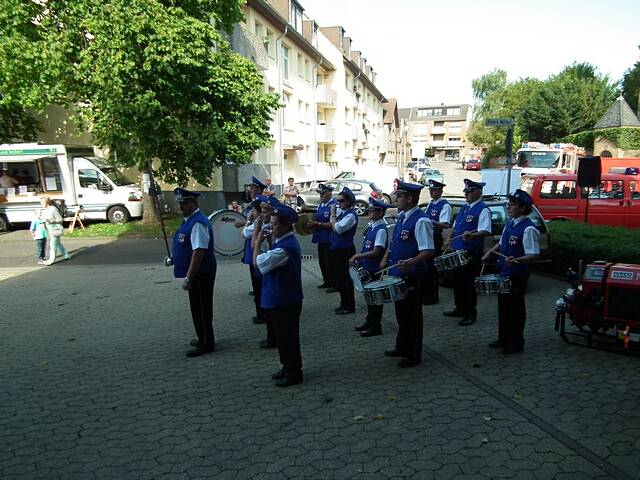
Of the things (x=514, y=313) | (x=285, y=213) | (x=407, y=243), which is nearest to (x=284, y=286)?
(x=285, y=213)

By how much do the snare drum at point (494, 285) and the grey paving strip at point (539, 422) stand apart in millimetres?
937

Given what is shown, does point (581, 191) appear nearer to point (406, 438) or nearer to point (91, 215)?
point (406, 438)

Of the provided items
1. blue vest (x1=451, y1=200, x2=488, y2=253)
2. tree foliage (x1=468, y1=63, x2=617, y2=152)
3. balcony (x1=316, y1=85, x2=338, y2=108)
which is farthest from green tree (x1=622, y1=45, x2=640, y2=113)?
blue vest (x1=451, y1=200, x2=488, y2=253)

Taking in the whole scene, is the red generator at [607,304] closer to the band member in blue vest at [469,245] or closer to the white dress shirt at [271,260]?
the band member in blue vest at [469,245]

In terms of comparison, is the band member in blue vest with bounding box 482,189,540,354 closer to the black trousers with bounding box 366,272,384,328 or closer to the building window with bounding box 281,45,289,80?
the black trousers with bounding box 366,272,384,328

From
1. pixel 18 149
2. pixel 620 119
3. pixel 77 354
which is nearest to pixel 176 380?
pixel 77 354

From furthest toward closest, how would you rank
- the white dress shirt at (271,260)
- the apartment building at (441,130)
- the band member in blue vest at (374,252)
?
the apartment building at (441,130) → the band member in blue vest at (374,252) → the white dress shirt at (271,260)

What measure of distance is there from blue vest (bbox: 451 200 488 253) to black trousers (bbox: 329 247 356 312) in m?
1.63

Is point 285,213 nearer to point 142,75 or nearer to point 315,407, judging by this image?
point 315,407

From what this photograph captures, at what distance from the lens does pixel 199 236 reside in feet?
18.4

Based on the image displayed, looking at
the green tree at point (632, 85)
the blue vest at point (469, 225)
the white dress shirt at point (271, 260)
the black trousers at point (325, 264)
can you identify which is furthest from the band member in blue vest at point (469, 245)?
the green tree at point (632, 85)

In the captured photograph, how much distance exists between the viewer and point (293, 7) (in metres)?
32.2

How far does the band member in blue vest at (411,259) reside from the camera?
16.8 ft

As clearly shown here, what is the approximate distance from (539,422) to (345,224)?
12.4ft
